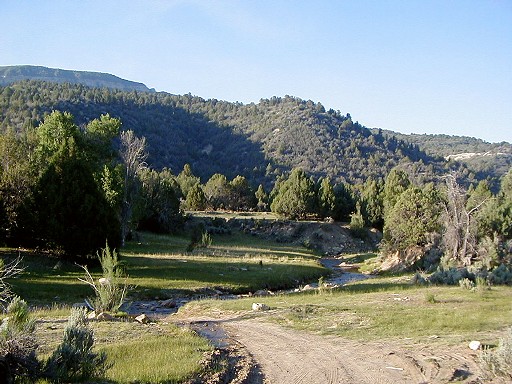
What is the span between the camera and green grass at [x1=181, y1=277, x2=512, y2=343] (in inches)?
553

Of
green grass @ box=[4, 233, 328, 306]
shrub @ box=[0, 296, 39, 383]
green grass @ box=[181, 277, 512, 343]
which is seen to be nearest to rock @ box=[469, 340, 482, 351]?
green grass @ box=[181, 277, 512, 343]

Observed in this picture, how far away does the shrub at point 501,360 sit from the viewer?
922 cm

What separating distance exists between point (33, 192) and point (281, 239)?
43.2 meters

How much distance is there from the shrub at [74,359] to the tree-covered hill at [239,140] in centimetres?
11960

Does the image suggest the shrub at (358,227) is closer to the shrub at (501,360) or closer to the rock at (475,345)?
the rock at (475,345)

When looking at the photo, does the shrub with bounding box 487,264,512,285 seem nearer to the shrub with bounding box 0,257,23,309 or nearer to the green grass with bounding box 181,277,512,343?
the green grass with bounding box 181,277,512,343

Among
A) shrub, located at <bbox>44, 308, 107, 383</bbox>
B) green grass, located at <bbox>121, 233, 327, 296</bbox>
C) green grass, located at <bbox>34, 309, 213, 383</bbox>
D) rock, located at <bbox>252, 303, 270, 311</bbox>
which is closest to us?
shrub, located at <bbox>44, 308, 107, 383</bbox>

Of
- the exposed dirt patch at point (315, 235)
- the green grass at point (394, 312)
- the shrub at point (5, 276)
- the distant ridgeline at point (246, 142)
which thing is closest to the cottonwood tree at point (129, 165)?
the green grass at point (394, 312)

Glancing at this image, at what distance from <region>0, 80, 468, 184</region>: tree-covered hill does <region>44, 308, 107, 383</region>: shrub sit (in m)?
120

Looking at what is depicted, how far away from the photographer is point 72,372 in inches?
317

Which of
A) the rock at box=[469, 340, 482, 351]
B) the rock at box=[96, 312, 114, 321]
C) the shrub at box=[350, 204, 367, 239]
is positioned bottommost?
the shrub at box=[350, 204, 367, 239]

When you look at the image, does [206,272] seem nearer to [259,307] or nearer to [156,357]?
[259,307]

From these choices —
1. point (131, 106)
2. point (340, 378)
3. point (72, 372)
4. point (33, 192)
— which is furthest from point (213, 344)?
point (131, 106)

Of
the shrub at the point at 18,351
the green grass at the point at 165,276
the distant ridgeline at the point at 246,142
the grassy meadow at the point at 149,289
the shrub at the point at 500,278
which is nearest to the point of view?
the shrub at the point at 18,351
